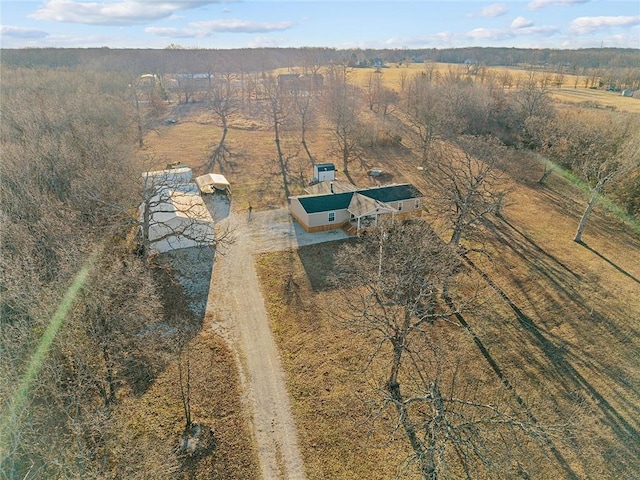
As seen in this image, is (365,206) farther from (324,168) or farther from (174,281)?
(174,281)

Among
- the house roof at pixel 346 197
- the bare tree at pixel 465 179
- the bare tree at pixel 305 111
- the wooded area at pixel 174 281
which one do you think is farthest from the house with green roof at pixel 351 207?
the bare tree at pixel 305 111

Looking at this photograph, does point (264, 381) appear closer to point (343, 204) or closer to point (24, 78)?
point (343, 204)

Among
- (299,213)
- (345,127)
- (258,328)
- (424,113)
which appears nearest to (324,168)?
(345,127)

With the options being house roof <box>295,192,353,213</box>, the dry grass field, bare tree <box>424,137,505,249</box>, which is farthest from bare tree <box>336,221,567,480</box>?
house roof <box>295,192,353,213</box>

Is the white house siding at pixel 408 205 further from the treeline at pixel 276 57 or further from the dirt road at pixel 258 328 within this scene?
the treeline at pixel 276 57

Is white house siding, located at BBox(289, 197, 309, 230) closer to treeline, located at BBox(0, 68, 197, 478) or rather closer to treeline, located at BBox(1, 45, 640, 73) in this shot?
treeline, located at BBox(0, 68, 197, 478)
